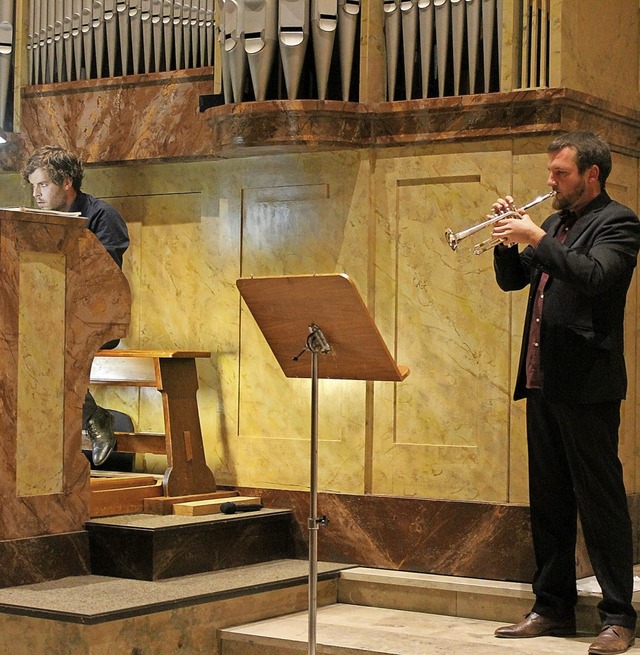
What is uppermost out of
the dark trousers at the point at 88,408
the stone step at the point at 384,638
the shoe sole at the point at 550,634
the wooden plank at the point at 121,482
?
the dark trousers at the point at 88,408

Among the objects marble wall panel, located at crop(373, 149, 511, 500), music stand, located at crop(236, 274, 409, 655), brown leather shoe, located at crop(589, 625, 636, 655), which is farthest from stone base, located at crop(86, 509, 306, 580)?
brown leather shoe, located at crop(589, 625, 636, 655)

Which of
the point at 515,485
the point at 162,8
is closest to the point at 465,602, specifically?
the point at 515,485

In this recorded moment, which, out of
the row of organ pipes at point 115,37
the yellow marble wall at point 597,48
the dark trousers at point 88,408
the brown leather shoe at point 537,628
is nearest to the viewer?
the brown leather shoe at point 537,628

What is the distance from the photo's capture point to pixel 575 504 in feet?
17.0

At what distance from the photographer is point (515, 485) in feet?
18.8

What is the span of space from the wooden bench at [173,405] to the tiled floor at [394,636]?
3.21ft

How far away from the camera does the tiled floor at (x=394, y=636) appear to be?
16.1ft

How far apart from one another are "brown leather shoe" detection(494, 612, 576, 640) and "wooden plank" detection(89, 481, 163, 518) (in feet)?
5.93

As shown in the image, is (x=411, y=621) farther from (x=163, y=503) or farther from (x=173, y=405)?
(x=173, y=405)

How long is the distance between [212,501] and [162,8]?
2.47m

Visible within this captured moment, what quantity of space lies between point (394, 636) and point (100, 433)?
182 centimetres

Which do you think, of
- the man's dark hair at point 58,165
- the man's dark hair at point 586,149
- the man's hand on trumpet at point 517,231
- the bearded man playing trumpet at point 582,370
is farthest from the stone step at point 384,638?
the man's dark hair at point 58,165

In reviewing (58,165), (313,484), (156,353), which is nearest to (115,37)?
(58,165)

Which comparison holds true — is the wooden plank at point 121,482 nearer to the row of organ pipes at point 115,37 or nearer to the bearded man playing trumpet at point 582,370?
the bearded man playing trumpet at point 582,370
